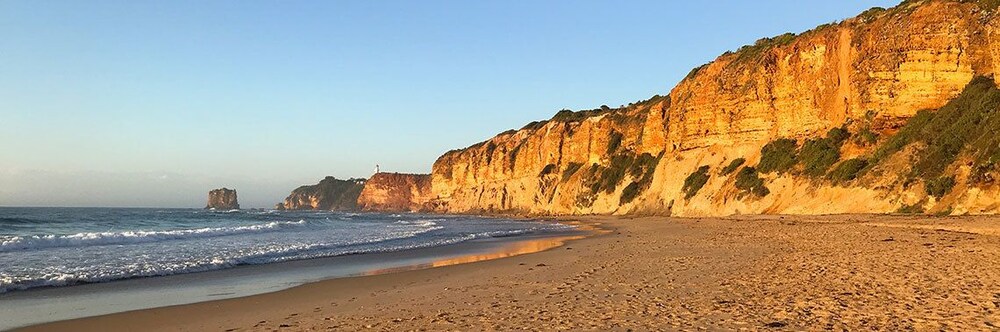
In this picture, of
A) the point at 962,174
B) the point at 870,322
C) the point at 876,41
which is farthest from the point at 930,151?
the point at 870,322

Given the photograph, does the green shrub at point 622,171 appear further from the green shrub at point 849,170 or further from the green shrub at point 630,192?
the green shrub at point 849,170

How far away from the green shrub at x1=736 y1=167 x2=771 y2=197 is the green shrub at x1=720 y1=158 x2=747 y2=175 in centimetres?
147

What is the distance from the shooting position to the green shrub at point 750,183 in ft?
119

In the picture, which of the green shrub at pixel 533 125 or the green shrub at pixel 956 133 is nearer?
the green shrub at pixel 956 133

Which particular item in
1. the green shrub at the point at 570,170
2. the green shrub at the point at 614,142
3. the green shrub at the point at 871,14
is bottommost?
the green shrub at the point at 570,170

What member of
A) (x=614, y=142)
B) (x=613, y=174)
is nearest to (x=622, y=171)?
(x=613, y=174)

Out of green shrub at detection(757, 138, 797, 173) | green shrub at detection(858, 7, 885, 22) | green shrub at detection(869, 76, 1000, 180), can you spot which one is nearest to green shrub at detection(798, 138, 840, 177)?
green shrub at detection(757, 138, 797, 173)

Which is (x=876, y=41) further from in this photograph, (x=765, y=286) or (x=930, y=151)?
(x=765, y=286)

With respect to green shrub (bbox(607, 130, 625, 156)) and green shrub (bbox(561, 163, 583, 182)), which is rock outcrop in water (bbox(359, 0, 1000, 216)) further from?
green shrub (bbox(561, 163, 583, 182))

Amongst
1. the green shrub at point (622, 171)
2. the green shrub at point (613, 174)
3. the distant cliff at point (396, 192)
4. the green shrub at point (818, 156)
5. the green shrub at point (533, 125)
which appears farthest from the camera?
the distant cliff at point (396, 192)

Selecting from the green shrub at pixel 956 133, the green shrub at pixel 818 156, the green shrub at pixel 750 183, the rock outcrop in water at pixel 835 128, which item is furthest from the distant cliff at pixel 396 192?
the green shrub at pixel 956 133

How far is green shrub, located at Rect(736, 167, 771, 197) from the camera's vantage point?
119ft

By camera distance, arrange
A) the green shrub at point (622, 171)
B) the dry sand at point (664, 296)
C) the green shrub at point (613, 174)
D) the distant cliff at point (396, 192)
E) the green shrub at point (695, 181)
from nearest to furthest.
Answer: the dry sand at point (664, 296), the green shrub at point (695, 181), the green shrub at point (622, 171), the green shrub at point (613, 174), the distant cliff at point (396, 192)

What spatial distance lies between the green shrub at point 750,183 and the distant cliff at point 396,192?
97.8m
